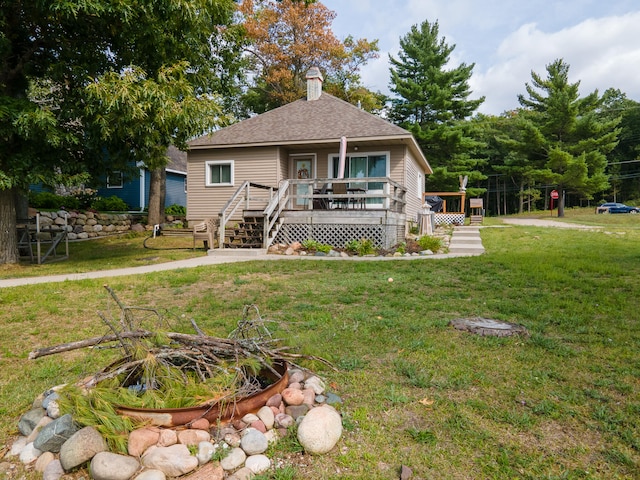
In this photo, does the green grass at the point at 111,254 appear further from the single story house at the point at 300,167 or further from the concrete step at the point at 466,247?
the concrete step at the point at 466,247

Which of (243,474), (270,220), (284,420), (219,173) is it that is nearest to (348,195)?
(270,220)

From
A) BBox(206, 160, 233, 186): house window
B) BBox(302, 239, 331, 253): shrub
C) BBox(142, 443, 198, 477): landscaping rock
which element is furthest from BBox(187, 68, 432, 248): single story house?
BBox(142, 443, 198, 477): landscaping rock

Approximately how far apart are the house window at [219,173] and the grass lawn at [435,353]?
28.7 ft

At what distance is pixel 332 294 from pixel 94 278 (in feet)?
14.6

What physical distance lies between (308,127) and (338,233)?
540cm

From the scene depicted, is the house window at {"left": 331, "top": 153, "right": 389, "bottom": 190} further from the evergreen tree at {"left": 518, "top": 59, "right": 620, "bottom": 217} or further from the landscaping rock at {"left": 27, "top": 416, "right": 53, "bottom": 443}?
the evergreen tree at {"left": 518, "top": 59, "right": 620, "bottom": 217}

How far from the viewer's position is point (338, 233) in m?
11.3

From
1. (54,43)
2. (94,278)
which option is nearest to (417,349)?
(94,278)

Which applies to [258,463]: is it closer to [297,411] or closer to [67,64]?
[297,411]

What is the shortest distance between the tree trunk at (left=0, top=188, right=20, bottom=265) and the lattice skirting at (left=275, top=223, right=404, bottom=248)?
6391mm

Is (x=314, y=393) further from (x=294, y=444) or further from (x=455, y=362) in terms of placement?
(x=455, y=362)

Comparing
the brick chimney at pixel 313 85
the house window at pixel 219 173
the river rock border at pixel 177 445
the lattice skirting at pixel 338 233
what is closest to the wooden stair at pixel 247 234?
the lattice skirting at pixel 338 233

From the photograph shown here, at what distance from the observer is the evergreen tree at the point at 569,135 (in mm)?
27875

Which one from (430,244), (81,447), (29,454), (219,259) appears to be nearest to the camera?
(81,447)
